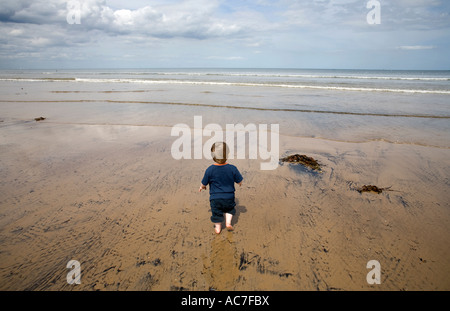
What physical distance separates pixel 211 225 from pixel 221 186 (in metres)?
0.54

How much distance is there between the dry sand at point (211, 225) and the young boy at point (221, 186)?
7.9 inches

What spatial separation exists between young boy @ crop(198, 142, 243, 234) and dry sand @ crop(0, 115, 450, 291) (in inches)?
7.9

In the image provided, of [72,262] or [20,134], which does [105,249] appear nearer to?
[72,262]

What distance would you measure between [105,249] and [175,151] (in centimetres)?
317

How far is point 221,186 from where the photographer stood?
3.04 m

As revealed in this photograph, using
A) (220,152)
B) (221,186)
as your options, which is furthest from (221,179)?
(220,152)

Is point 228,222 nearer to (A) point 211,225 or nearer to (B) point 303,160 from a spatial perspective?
(A) point 211,225

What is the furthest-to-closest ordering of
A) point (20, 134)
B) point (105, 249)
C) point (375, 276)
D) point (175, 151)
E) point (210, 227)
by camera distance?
point (20, 134)
point (175, 151)
point (210, 227)
point (105, 249)
point (375, 276)

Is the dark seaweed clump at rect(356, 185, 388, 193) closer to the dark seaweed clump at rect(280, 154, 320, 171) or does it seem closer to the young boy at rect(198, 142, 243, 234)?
the dark seaweed clump at rect(280, 154, 320, 171)

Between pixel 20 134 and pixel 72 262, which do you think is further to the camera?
pixel 20 134

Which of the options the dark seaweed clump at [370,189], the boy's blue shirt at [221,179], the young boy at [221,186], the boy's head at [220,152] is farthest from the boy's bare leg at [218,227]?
the dark seaweed clump at [370,189]
